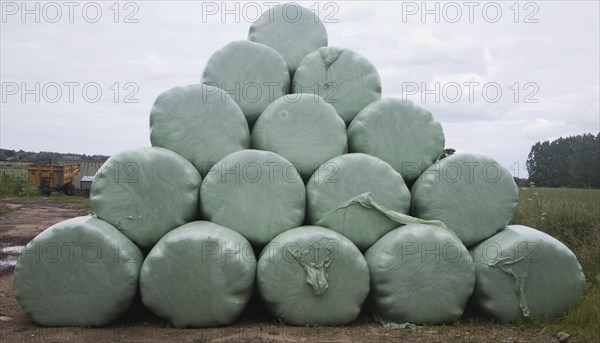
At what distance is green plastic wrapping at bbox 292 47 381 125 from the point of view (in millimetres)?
4945

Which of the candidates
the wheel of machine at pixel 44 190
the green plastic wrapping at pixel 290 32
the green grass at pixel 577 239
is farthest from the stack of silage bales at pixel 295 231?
the wheel of machine at pixel 44 190

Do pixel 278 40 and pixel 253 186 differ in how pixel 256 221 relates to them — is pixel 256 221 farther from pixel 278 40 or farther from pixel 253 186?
pixel 278 40

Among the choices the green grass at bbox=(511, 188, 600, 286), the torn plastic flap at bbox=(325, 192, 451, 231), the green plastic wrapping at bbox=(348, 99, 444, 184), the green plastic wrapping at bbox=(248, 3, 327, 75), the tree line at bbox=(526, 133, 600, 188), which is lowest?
the tree line at bbox=(526, 133, 600, 188)

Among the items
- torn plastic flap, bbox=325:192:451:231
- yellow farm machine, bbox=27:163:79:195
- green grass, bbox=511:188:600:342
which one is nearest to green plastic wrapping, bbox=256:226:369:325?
torn plastic flap, bbox=325:192:451:231

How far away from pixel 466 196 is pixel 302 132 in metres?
1.39

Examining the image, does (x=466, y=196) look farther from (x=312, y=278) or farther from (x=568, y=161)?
(x=568, y=161)

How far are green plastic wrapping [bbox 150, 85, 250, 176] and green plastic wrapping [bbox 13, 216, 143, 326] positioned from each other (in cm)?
86

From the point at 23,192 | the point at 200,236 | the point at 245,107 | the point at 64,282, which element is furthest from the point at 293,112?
the point at 23,192

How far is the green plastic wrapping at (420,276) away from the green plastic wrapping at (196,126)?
145 centimetres

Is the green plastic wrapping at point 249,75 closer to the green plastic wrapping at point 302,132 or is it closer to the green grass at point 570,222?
the green plastic wrapping at point 302,132

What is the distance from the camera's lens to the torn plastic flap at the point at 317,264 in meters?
3.71

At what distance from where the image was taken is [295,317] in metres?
3.78

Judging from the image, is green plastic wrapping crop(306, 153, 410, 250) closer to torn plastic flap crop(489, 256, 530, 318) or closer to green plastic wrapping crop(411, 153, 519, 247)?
green plastic wrapping crop(411, 153, 519, 247)

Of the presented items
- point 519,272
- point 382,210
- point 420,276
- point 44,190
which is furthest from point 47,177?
point 519,272
